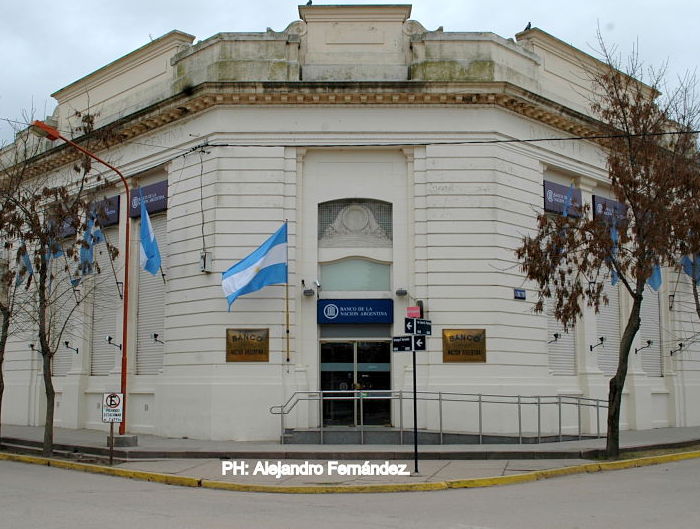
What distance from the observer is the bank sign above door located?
22203mm

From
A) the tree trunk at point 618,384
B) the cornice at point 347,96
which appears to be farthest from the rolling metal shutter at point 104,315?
the tree trunk at point 618,384

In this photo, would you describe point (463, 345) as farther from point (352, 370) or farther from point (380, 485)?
point (380, 485)

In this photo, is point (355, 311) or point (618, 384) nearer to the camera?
point (618, 384)

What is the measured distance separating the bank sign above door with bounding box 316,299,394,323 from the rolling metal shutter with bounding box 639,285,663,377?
988 centimetres

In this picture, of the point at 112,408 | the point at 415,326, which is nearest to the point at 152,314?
the point at 112,408

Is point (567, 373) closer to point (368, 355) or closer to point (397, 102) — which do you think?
point (368, 355)

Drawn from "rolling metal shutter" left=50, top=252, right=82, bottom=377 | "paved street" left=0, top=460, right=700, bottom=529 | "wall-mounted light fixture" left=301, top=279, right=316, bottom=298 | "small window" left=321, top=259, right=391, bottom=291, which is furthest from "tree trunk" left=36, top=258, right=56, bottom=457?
"small window" left=321, top=259, right=391, bottom=291

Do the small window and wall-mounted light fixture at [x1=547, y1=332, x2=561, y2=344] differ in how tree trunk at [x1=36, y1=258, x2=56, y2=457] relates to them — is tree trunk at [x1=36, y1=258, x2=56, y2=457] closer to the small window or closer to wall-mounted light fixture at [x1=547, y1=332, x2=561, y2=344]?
the small window

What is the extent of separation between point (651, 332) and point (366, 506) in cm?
1838

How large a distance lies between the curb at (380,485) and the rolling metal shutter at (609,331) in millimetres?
6932

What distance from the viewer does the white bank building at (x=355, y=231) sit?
71.2 ft

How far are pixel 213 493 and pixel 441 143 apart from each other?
12.3 m

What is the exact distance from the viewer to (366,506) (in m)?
12.3

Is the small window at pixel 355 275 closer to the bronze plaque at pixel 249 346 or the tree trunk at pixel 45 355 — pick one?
the bronze plaque at pixel 249 346
